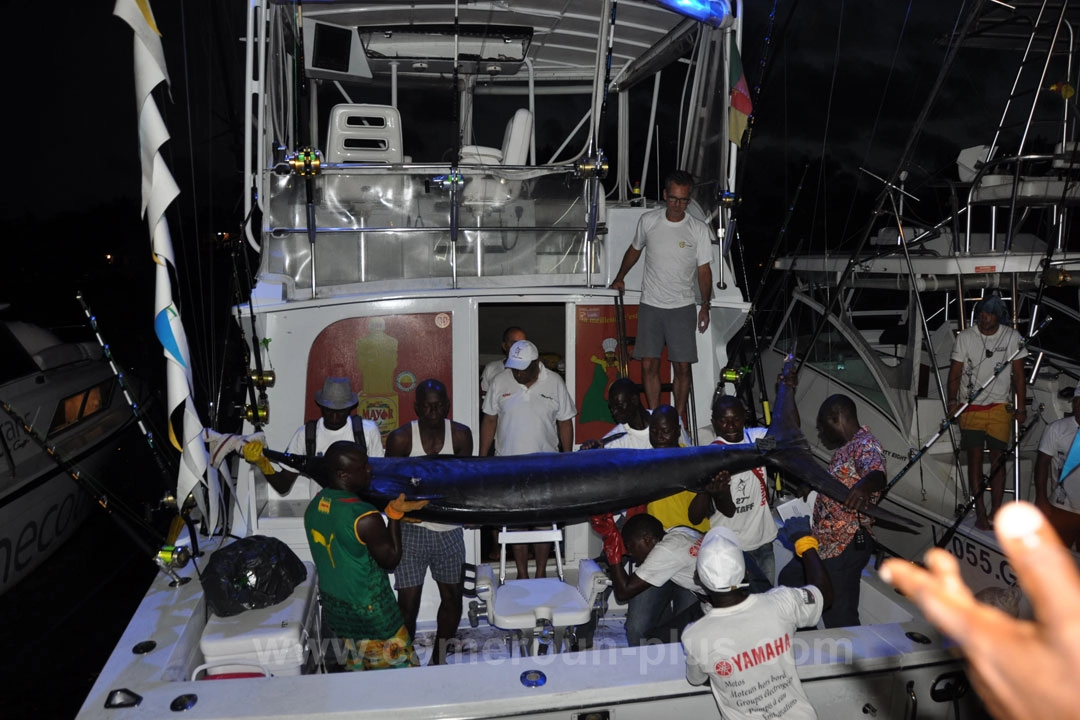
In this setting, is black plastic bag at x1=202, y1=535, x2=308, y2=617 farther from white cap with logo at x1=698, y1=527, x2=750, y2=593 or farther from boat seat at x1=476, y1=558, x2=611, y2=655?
white cap with logo at x1=698, y1=527, x2=750, y2=593

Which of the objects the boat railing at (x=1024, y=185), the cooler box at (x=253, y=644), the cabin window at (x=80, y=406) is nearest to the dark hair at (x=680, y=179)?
the boat railing at (x=1024, y=185)

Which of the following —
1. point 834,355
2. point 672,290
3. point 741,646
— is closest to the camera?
point 741,646

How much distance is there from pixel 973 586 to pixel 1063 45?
17.8 feet

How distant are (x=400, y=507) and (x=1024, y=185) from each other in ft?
19.7

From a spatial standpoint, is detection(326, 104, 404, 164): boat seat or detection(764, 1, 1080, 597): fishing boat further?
detection(764, 1, 1080, 597): fishing boat

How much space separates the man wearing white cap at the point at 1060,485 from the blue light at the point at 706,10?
3.48 meters

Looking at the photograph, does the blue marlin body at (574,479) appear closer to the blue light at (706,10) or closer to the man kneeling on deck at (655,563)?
the man kneeling on deck at (655,563)

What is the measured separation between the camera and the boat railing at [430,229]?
549cm

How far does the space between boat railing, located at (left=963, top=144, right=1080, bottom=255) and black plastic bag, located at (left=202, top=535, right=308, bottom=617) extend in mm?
5575

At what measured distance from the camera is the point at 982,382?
6.35 m

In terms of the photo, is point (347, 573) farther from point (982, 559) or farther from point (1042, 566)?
point (982, 559)

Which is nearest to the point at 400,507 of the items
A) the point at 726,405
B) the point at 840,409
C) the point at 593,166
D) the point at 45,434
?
the point at 726,405

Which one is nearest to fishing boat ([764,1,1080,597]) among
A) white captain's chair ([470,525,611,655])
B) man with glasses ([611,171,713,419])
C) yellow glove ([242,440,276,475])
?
man with glasses ([611,171,713,419])

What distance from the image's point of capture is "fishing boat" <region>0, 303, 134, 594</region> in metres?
6.99
